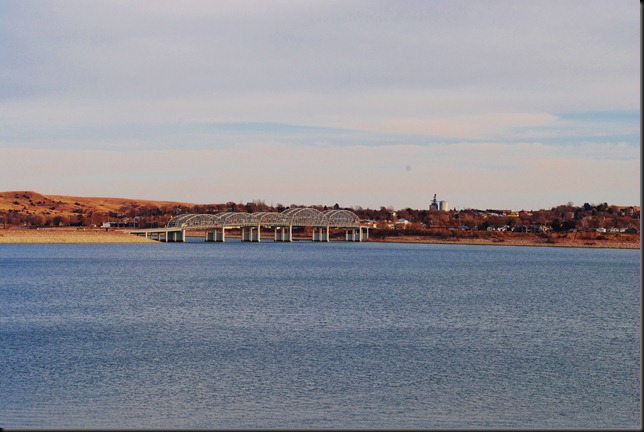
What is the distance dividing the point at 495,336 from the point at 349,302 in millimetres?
20499

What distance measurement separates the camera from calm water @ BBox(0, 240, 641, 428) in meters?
29.0

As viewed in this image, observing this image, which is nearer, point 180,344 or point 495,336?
point 180,344

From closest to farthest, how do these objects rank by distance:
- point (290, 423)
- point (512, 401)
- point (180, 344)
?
1. point (290, 423)
2. point (512, 401)
3. point (180, 344)

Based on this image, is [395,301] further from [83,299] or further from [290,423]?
[290,423]

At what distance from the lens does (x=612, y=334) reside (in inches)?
1934

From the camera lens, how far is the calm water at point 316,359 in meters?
29.0

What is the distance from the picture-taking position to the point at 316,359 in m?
38.6

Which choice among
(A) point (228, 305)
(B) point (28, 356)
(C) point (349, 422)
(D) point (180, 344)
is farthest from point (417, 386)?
(A) point (228, 305)

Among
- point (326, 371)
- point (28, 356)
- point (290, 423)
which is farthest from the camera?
point (28, 356)

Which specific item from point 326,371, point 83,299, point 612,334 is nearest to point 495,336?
point 612,334

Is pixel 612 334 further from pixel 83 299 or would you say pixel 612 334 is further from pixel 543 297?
pixel 83 299

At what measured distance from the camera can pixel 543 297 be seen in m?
75.6

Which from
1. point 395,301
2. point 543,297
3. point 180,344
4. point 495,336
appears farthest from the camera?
point 543,297

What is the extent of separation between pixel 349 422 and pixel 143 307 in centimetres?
3760
